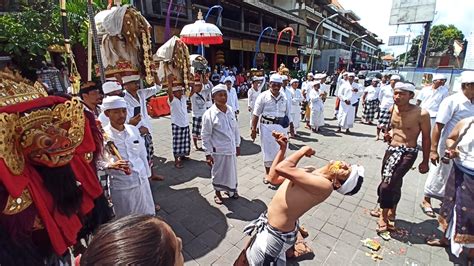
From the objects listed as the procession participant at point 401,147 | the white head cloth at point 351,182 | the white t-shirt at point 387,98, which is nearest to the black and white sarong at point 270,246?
the white head cloth at point 351,182

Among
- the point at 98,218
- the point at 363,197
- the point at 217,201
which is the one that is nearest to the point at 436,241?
the point at 363,197

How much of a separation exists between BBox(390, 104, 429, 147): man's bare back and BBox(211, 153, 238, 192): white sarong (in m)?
2.24

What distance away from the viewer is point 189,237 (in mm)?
3078

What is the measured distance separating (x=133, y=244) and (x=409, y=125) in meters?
3.50

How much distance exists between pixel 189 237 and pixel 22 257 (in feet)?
6.60

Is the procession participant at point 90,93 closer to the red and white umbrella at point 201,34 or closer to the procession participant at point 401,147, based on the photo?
the red and white umbrella at point 201,34

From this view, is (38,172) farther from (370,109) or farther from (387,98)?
(370,109)

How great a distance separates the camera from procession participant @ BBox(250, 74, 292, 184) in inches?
183

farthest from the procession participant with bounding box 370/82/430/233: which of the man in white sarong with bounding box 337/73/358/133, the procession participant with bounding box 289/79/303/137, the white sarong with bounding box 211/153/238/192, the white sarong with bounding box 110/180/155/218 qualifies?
the man in white sarong with bounding box 337/73/358/133

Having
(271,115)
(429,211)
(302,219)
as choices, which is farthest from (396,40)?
(302,219)

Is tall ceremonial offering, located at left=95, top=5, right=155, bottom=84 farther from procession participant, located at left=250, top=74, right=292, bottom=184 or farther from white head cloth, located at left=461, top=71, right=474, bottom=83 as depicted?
white head cloth, located at left=461, top=71, right=474, bottom=83

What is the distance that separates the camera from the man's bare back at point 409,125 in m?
3.15

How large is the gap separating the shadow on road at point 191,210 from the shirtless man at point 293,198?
946mm

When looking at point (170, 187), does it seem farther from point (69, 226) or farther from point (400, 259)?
point (400, 259)
